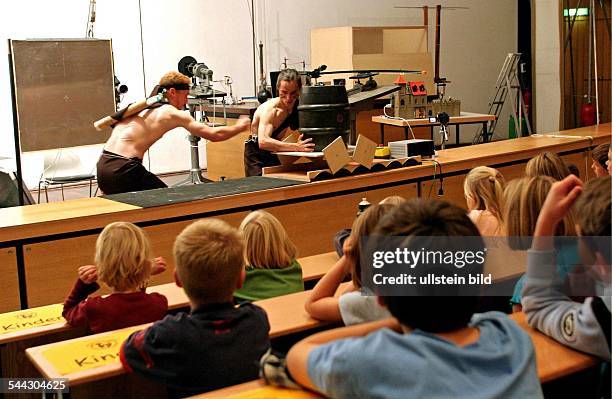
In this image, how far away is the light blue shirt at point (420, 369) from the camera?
1.49 meters

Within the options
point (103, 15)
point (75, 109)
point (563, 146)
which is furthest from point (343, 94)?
point (103, 15)

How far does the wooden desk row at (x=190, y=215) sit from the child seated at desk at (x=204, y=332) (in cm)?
189

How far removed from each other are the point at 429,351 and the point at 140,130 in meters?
4.36

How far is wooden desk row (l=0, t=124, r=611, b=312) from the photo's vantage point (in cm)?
390

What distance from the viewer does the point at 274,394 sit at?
1771 mm

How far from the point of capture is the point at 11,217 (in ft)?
13.4

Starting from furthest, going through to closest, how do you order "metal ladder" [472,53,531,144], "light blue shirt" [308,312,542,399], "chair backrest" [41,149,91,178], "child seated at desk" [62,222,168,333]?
"metal ladder" [472,53,531,144] → "chair backrest" [41,149,91,178] → "child seated at desk" [62,222,168,333] → "light blue shirt" [308,312,542,399]

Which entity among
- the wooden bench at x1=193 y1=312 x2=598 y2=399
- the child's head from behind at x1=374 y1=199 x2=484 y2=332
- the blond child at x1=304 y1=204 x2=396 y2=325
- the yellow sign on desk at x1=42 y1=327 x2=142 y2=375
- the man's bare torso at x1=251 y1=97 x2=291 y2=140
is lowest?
the yellow sign on desk at x1=42 y1=327 x2=142 y2=375

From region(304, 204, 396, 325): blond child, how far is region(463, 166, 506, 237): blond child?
109 cm

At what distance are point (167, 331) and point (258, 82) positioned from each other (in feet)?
27.2

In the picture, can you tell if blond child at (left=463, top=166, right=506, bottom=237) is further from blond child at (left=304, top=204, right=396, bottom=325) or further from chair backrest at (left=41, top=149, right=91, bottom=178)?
chair backrest at (left=41, top=149, right=91, bottom=178)

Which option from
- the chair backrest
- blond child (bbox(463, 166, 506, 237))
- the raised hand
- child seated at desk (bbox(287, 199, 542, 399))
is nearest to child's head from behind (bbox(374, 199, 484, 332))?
child seated at desk (bbox(287, 199, 542, 399))

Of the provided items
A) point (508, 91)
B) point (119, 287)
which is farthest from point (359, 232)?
point (508, 91)

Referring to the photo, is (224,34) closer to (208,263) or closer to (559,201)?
(208,263)
